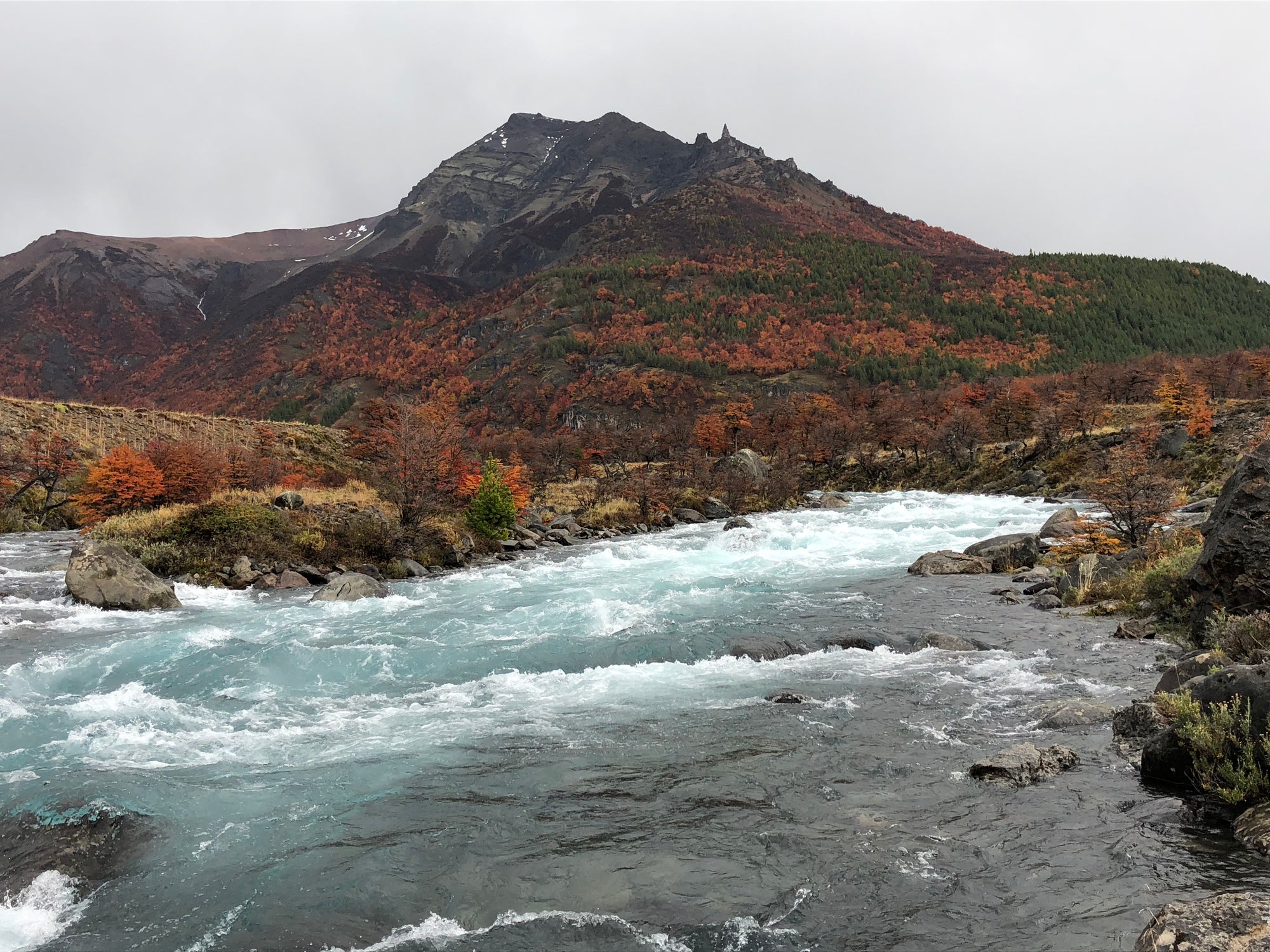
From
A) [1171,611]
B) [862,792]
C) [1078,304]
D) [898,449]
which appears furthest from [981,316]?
[862,792]

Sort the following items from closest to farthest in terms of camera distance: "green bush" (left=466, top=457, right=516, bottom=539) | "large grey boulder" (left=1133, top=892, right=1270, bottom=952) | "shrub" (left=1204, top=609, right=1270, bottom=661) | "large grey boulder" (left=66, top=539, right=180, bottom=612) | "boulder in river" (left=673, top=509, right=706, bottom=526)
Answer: "large grey boulder" (left=1133, top=892, right=1270, bottom=952)
"shrub" (left=1204, top=609, right=1270, bottom=661)
"large grey boulder" (left=66, top=539, right=180, bottom=612)
"green bush" (left=466, top=457, right=516, bottom=539)
"boulder in river" (left=673, top=509, right=706, bottom=526)

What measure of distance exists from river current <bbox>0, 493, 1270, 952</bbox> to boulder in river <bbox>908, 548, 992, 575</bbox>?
5.59m

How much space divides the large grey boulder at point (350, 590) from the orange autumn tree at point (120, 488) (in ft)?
40.5

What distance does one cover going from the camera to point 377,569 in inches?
989

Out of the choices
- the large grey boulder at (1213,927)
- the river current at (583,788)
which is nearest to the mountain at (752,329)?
the river current at (583,788)

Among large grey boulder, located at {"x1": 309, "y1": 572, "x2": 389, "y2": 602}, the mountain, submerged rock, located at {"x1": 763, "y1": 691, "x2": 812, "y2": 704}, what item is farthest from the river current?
the mountain

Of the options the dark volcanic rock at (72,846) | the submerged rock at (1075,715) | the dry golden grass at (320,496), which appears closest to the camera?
the dark volcanic rock at (72,846)

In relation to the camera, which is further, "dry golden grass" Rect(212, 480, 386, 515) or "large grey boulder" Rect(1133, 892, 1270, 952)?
"dry golden grass" Rect(212, 480, 386, 515)

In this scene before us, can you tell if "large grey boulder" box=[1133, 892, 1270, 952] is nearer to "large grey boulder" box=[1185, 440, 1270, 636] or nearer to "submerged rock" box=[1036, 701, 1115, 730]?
"submerged rock" box=[1036, 701, 1115, 730]

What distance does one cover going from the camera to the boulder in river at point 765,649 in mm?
13953

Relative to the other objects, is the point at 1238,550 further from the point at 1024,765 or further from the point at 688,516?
the point at 688,516

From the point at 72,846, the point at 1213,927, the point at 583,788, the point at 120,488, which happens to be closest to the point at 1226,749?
the point at 1213,927

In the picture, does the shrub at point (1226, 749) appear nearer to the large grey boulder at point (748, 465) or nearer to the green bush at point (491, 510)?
the green bush at point (491, 510)

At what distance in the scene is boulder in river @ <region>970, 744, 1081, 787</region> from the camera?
7621mm
